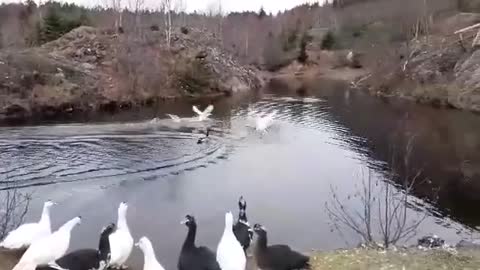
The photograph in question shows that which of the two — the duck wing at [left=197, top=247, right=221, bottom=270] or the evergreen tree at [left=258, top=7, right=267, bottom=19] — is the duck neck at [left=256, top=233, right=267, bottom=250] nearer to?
the duck wing at [left=197, top=247, right=221, bottom=270]

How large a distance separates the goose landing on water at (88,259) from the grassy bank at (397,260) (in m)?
3.38

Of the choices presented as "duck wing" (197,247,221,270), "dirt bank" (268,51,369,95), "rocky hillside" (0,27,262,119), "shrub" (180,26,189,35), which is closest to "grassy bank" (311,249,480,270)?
"duck wing" (197,247,221,270)

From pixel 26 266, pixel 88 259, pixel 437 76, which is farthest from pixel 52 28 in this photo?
pixel 26 266

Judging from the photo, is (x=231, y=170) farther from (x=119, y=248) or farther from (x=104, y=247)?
(x=104, y=247)

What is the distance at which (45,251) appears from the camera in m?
9.12

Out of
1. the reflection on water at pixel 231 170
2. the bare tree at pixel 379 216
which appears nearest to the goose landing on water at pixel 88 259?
the reflection on water at pixel 231 170

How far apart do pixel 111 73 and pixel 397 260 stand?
36122mm

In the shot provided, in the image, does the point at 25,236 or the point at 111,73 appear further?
the point at 111,73

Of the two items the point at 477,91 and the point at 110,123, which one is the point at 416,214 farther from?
the point at 477,91

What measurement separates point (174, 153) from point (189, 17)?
82007 mm

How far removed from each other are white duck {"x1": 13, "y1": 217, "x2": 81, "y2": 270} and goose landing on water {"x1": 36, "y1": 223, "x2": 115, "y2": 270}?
12 cm

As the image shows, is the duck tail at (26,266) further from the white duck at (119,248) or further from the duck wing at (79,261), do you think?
the white duck at (119,248)

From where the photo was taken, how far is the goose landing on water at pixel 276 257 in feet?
31.0

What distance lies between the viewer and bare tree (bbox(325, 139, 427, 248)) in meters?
12.1
